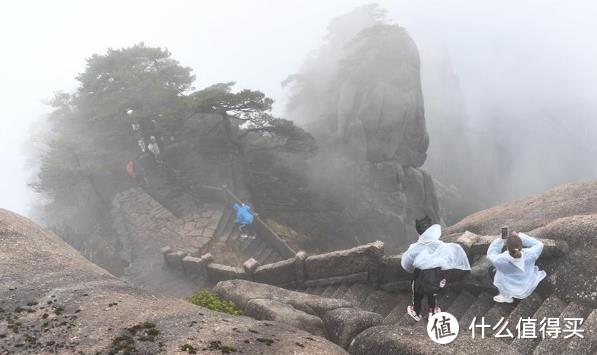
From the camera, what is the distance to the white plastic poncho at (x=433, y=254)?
19.4 feet

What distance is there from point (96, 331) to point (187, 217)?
47.0 ft

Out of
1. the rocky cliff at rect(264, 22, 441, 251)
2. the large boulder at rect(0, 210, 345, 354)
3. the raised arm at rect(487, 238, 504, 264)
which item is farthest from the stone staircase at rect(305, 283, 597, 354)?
the rocky cliff at rect(264, 22, 441, 251)

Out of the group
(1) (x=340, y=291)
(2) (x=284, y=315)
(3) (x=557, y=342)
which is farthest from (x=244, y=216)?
(3) (x=557, y=342)

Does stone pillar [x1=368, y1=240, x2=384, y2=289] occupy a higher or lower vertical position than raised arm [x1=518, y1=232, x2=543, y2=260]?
lower

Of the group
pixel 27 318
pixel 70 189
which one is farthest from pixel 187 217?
pixel 27 318

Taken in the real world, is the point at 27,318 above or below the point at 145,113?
below

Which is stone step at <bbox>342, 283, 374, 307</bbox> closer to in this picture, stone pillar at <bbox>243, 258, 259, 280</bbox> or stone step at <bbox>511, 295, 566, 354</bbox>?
stone pillar at <bbox>243, 258, 259, 280</bbox>

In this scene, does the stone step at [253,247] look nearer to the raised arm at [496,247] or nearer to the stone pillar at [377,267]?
the stone pillar at [377,267]

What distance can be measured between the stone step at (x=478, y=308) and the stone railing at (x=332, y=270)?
150cm

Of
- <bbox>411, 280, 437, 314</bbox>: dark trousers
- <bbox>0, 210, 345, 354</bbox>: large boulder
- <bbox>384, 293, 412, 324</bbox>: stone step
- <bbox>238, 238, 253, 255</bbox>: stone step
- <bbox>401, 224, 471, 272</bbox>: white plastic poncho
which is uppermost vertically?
<bbox>0, 210, 345, 354</bbox>: large boulder

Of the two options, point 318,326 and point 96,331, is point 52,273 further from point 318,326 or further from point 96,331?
point 318,326

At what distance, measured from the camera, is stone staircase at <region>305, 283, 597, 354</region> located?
16.2 ft

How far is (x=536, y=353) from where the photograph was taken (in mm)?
4938

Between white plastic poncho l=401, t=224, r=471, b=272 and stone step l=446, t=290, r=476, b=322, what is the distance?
1.16 meters
